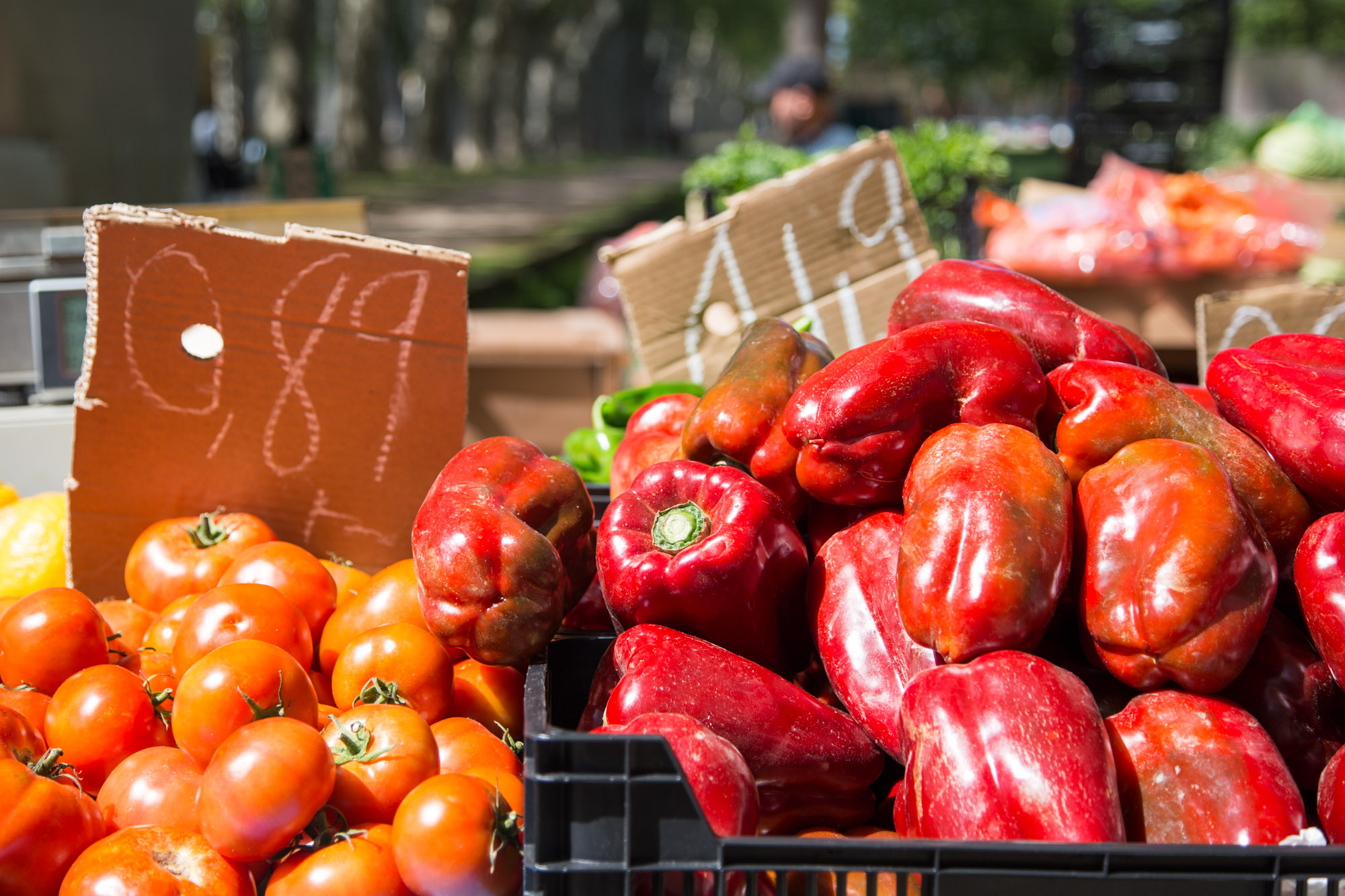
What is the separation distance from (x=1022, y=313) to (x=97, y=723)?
1566 millimetres

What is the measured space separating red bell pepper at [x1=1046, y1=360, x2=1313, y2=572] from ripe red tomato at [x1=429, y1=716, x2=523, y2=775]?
92cm

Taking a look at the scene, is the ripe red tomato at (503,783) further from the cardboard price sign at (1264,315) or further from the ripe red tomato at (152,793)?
the cardboard price sign at (1264,315)

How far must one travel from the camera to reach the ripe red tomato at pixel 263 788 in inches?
53.4

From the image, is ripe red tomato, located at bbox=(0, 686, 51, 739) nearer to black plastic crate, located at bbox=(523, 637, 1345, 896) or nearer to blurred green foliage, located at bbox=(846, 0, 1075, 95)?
black plastic crate, located at bbox=(523, 637, 1345, 896)

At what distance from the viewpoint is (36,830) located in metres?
1.41

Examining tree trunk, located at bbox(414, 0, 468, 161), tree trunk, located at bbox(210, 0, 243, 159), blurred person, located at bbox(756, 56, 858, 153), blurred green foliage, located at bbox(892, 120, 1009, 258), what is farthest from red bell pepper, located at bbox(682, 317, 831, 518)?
tree trunk, located at bbox(414, 0, 468, 161)

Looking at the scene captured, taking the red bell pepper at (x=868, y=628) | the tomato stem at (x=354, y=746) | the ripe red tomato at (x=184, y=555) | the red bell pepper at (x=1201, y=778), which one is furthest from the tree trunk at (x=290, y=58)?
the red bell pepper at (x=1201, y=778)

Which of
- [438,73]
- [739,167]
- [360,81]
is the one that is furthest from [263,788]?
[438,73]

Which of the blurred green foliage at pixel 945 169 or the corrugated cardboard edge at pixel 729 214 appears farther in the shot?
the blurred green foliage at pixel 945 169

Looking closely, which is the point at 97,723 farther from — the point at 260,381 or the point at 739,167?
the point at 739,167

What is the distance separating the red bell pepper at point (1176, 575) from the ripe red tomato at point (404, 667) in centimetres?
95

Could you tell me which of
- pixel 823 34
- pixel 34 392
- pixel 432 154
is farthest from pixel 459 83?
pixel 34 392

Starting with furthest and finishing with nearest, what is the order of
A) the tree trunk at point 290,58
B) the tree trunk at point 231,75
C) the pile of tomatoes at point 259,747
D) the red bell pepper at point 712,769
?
1. the tree trunk at point 231,75
2. the tree trunk at point 290,58
3. the pile of tomatoes at point 259,747
4. the red bell pepper at point 712,769

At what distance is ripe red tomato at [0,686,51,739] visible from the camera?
1668mm
